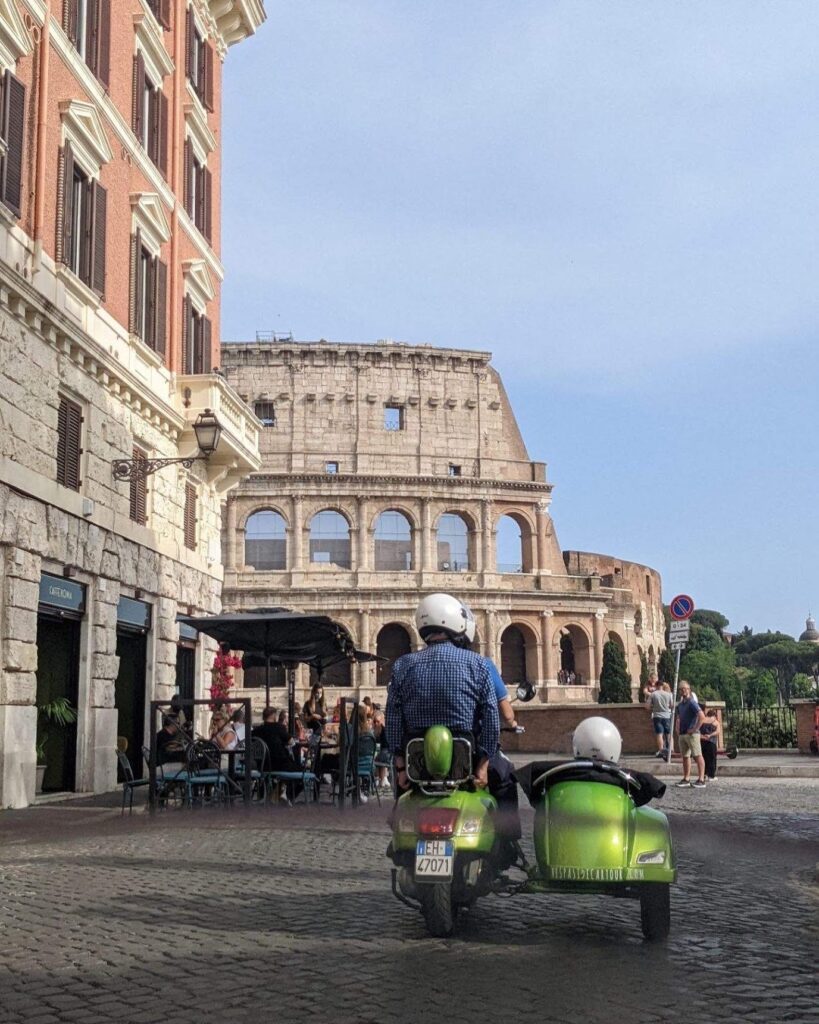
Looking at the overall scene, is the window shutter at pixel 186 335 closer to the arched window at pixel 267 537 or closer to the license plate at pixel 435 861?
the license plate at pixel 435 861

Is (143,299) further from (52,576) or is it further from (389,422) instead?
(389,422)

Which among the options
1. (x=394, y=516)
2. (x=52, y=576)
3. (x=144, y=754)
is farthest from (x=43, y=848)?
(x=394, y=516)

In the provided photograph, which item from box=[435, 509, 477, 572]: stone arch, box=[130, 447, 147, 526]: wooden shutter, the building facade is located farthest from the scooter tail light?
box=[435, 509, 477, 572]: stone arch

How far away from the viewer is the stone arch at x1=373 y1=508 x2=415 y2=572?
55.9m

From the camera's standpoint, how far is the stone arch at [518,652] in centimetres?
5612

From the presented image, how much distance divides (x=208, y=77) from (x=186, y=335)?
5936 millimetres

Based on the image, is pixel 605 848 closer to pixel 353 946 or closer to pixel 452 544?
pixel 353 946

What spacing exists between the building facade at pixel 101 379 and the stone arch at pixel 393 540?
32.0m

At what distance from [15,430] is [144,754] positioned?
4.10 meters

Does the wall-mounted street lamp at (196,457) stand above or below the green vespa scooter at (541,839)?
above

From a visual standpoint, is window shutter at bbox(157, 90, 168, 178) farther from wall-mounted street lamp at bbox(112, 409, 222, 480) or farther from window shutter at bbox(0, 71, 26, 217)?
window shutter at bbox(0, 71, 26, 217)

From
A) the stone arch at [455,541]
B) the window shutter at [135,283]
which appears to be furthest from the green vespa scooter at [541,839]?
the stone arch at [455,541]

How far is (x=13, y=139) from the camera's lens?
47.6 feet

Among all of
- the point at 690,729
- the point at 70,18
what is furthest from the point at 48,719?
the point at 70,18
